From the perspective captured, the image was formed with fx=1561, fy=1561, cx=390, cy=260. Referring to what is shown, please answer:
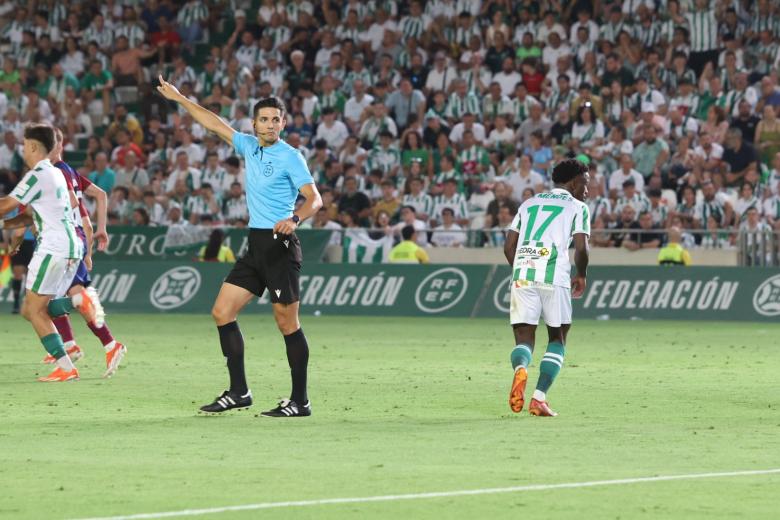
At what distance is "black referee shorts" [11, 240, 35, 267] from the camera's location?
2508cm

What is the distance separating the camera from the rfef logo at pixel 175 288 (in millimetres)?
28938

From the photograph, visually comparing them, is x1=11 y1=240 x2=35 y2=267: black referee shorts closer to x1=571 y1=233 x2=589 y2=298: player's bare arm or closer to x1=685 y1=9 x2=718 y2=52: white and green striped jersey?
x1=571 y1=233 x2=589 y2=298: player's bare arm

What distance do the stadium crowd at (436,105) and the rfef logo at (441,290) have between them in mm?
891

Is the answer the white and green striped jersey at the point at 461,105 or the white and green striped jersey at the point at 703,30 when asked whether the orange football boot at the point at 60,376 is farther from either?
the white and green striped jersey at the point at 703,30

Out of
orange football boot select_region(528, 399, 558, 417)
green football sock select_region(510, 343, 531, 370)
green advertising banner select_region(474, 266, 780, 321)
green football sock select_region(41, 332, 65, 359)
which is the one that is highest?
green football sock select_region(510, 343, 531, 370)

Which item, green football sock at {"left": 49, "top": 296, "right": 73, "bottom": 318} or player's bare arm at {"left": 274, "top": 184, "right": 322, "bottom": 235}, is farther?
green football sock at {"left": 49, "top": 296, "right": 73, "bottom": 318}

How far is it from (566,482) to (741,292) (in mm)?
18965

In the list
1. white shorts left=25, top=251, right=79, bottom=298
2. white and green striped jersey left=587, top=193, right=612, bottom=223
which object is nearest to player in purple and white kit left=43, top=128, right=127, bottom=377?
white shorts left=25, top=251, right=79, bottom=298

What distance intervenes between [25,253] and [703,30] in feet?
47.8

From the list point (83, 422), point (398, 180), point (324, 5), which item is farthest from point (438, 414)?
point (324, 5)

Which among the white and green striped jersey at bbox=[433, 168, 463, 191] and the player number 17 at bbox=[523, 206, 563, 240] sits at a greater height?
the player number 17 at bbox=[523, 206, 563, 240]

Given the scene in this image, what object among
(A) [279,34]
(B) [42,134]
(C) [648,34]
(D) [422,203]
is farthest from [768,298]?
(B) [42,134]

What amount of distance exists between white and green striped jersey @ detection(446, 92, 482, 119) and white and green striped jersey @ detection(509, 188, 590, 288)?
20.2m

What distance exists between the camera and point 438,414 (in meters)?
12.5
